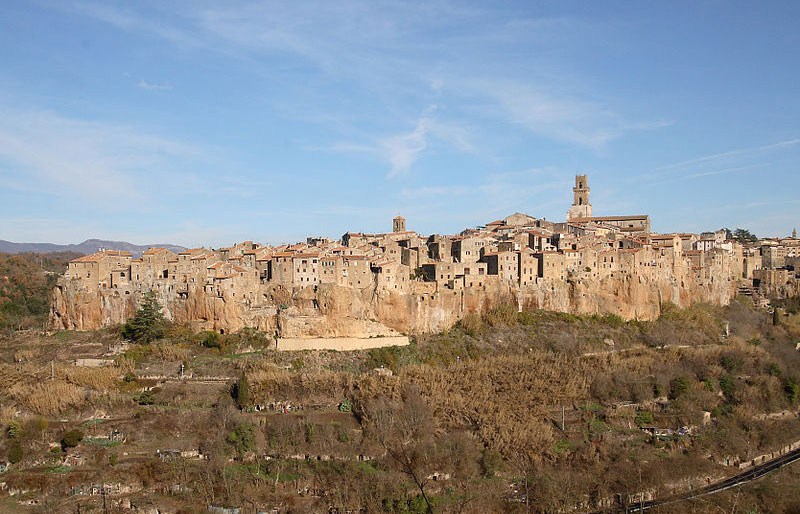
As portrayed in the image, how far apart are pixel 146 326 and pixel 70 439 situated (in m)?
9.28

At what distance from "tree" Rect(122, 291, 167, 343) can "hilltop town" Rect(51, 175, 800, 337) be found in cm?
128

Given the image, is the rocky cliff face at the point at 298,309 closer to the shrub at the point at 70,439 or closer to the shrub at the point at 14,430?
the shrub at the point at 70,439

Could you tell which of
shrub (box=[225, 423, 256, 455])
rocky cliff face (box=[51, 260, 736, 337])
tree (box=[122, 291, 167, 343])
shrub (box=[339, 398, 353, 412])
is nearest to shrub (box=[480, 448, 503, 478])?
shrub (box=[339, 398, 353, 412])

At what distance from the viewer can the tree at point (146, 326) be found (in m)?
40.0

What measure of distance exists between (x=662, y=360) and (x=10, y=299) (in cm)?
4948

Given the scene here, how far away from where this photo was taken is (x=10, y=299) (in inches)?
2239

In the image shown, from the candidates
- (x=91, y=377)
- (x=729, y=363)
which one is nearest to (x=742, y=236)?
(x=729, y=363)

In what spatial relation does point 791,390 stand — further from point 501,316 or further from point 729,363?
point 501,316

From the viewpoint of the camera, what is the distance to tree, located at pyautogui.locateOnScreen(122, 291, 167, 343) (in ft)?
131

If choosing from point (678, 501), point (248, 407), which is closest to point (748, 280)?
point (678, 501)

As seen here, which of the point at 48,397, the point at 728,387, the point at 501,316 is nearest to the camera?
the point at 48,397

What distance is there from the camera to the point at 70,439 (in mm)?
31797

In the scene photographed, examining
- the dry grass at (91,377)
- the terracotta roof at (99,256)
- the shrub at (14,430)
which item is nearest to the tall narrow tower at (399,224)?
the terracotta roof at (99,256)

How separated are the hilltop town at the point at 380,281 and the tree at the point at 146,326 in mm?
1283
